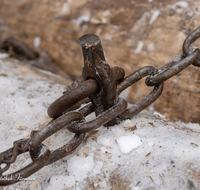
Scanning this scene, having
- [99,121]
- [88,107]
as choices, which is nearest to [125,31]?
[88,107]

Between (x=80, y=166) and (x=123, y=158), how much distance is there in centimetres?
18

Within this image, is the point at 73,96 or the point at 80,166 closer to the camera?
the point at 73,96

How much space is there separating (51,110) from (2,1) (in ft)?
5.67

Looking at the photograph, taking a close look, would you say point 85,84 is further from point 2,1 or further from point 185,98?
point 2,1

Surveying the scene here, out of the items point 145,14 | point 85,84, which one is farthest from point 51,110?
point 145,14

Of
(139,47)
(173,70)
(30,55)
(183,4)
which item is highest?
(183,4)

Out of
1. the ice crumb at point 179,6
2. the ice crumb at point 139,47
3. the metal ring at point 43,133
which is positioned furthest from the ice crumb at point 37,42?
the metal ring at point 43,133

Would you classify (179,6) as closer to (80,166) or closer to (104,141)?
(104,141)

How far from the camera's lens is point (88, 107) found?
3.32ft

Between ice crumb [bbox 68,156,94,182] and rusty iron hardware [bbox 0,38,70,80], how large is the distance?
1.10 metres

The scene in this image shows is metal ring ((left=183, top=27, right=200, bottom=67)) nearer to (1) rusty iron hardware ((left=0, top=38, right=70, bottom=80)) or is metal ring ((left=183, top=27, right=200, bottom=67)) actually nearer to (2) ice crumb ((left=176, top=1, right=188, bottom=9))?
Result: (2) ice crumb ((left=176, top=1, right=188, bottom=9))

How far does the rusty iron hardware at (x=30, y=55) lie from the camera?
78.1 inches

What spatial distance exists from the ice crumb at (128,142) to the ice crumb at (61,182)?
0.25 m

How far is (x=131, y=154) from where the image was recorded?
979mm
